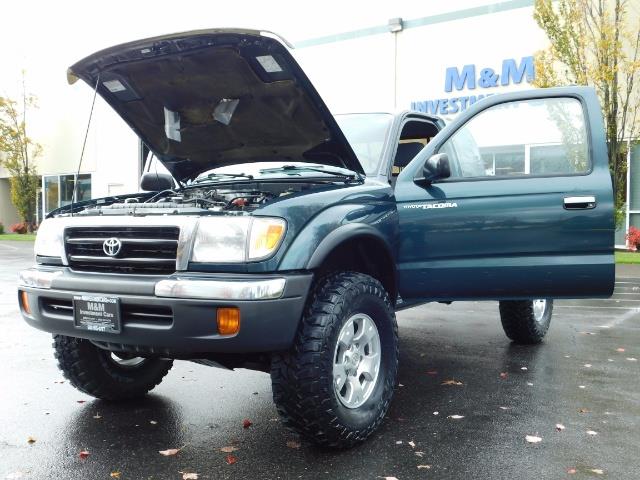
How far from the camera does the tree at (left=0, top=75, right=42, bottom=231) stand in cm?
2884

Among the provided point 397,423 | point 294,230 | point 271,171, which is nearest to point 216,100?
point 271,171

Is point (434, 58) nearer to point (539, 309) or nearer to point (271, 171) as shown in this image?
point (539, 309)

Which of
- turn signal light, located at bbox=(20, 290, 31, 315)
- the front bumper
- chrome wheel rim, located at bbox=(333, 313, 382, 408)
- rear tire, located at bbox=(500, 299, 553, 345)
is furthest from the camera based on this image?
rear tire, located at bbox=(500, 299, 553, 345)

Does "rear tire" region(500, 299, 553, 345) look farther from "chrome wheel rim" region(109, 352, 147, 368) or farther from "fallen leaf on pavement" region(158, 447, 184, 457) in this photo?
"fallen leaf on pavement" region(158, 447, 184, 457)

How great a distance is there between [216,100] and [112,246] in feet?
4.67

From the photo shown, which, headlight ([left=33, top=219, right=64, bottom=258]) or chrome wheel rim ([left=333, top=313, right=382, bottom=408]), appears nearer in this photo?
chrome wheel rim ([left=333, top=313, right=382, bottom=408])

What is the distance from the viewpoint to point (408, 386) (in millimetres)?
4602

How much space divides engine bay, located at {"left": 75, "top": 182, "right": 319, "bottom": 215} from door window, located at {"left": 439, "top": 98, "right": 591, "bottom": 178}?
1.42 meters

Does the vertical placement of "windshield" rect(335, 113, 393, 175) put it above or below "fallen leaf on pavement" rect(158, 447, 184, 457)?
above

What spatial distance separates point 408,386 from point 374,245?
133 cm

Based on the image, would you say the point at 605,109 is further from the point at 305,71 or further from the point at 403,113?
the point at 305,71

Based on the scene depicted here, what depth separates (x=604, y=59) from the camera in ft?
45.3

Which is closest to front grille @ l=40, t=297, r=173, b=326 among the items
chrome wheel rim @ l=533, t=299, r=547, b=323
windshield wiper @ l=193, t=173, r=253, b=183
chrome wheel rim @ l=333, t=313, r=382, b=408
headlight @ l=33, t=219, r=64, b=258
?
headlight @ l=33, t=219, r=64, b=258

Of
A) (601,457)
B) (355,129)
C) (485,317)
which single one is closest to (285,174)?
(355,129)
